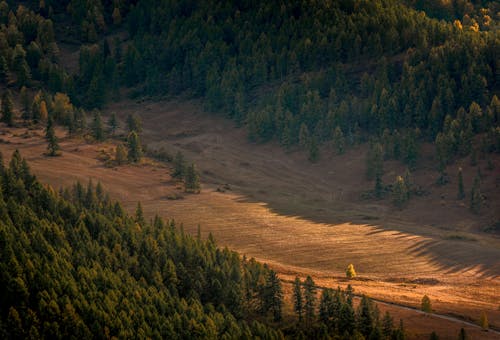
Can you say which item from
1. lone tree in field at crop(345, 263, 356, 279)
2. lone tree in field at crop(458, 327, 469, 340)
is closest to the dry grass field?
lone tree in field at crop(345, 263, 356, 279)

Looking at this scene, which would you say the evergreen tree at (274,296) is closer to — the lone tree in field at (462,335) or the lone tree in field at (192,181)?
the lone tree in field at (462,335)

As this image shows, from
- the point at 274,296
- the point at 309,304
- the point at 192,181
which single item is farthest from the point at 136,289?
the point at 192,181

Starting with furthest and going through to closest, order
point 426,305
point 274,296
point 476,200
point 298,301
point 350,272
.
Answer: point 476,200, point 350,272, point 426,305, point 274,296, point 298,301

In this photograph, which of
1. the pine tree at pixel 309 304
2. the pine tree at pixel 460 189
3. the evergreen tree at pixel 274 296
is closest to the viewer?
the pine tree at pixel 309 304

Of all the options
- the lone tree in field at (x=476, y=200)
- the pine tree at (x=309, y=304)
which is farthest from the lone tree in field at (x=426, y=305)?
the lone tree in field at (x=476, y=200)

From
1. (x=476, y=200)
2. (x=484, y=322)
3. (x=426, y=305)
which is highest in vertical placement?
A: (x=426, y=305)

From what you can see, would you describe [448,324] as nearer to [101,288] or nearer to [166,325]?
[166,325]

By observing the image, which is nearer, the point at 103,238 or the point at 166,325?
the point at 166,325

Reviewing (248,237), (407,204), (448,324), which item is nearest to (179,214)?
(248,237)

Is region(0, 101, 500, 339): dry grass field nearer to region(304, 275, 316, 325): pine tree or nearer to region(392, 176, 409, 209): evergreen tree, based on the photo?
region(392, 176, 409, 209): evergreen tree

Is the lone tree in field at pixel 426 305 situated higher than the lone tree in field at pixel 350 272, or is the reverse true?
the lone tree in field at pixel 426 305

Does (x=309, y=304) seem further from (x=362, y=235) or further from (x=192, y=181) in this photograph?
(x=192, y=181)
